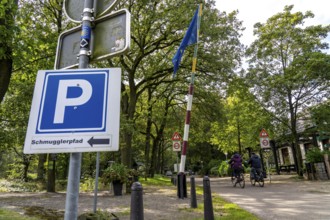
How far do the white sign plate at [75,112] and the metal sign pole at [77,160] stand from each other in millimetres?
90

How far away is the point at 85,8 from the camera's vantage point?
2.25 metres

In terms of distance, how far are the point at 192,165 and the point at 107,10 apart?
45.8 metres

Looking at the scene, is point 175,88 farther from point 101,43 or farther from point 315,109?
point 101,43

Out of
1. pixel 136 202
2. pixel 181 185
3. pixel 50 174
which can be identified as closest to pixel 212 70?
pixel 181 185

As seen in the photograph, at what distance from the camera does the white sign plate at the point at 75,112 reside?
180 cm

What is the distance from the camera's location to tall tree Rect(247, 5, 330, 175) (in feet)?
51.9

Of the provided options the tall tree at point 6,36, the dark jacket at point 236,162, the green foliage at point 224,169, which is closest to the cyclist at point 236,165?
the dark jacket at point 236,162

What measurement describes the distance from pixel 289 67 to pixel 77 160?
56.7 feet

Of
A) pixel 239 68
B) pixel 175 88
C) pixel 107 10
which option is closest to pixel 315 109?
pixel 239 68

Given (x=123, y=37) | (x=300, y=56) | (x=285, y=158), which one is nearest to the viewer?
(x=123, y=37)

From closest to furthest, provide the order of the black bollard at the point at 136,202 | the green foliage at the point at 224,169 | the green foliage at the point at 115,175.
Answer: the black bollard at the point at 136,202 → the green foliage at the point at 115,175 → the green foliage at the point at 224,169

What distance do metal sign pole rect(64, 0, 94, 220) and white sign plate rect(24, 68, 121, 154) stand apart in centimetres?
9

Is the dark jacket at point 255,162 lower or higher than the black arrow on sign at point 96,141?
higher

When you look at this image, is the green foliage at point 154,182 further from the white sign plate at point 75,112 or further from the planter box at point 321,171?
the white sign plate at point 75,112
